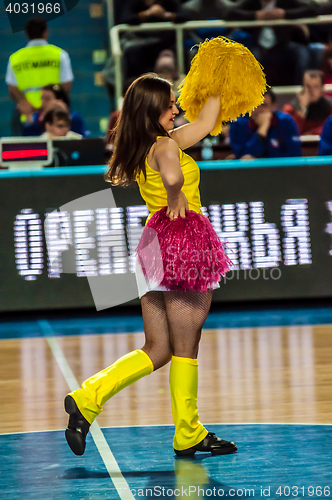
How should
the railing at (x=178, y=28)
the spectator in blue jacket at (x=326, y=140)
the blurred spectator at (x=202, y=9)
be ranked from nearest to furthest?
1. the spectator in blue jacket at (x=326, y=140)
2. the railing at (x=178, y=28)
3. the blurred spectator at (x=202, y=9)

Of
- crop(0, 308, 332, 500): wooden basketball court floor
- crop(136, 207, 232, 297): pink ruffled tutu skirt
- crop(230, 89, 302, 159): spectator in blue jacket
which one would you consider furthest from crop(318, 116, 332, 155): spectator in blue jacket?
crop(136, 207, 232, 297): pink ruffled tutu skirt

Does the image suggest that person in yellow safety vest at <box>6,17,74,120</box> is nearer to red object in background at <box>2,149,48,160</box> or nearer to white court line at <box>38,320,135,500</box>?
red object in background at <box>2,149,48,160</box>

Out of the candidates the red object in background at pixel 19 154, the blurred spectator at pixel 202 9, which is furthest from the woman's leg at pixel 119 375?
the blurred spectator at pixel 202 9

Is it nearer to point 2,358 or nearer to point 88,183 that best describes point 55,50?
point 88,183

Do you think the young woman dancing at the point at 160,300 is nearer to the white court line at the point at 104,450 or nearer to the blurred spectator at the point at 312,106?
the white court line at the point at 104,450

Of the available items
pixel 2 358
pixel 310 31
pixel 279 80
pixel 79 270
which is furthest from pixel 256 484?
pixel 310 31

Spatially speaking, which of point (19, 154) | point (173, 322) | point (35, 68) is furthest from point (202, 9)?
point (173, 322)

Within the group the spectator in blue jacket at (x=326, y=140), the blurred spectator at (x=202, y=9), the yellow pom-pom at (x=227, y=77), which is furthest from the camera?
the blurred spectator at (x=202, y=9)

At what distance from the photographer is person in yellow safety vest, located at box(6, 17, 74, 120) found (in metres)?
9.68

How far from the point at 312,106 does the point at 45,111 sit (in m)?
3.11

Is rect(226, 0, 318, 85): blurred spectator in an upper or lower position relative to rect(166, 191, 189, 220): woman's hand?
upper

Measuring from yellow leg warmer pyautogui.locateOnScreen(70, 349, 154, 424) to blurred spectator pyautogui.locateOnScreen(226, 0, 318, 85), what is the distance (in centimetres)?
772

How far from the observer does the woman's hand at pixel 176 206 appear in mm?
3422

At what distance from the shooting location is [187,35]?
35.6ft
